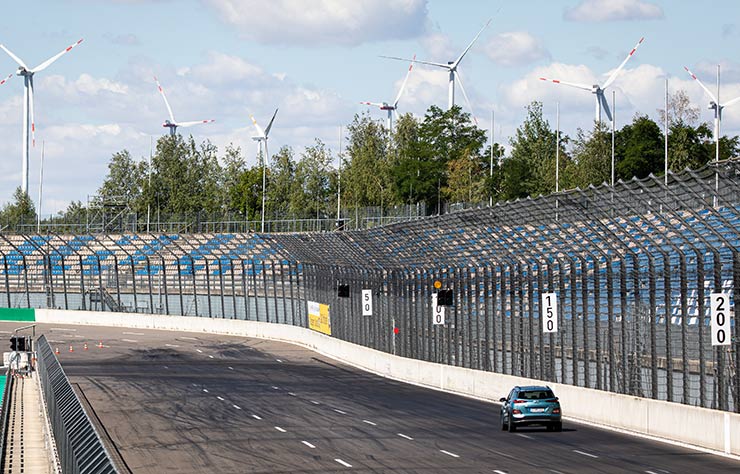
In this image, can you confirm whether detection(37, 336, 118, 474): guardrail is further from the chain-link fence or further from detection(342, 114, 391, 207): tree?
detection(342, 114, 391, 207): tree

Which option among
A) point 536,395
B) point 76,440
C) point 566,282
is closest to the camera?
point 76,440

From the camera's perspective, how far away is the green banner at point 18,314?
316 ft

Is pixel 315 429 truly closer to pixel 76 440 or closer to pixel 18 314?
pixel 76 440

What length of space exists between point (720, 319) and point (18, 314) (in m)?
75.5

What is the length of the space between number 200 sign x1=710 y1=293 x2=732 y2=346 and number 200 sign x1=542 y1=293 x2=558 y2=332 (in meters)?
10.5

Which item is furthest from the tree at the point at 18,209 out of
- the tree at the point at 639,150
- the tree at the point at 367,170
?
the tree at the point at 639,150

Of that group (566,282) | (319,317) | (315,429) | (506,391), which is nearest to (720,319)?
(566,282)

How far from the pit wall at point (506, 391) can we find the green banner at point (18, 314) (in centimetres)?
1251

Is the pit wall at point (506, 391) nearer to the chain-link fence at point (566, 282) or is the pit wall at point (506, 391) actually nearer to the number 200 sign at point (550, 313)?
the chain-link fence at point (566, 282)

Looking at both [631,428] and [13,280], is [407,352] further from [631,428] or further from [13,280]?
[13,280]

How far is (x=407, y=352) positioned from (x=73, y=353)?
2052cm

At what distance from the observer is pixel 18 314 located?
96375 millimetres

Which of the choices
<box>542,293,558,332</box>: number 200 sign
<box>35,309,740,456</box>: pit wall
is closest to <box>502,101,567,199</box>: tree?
<box>35,309,740,456</box>: pit wall

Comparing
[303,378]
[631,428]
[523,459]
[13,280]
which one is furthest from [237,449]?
[13,280]
